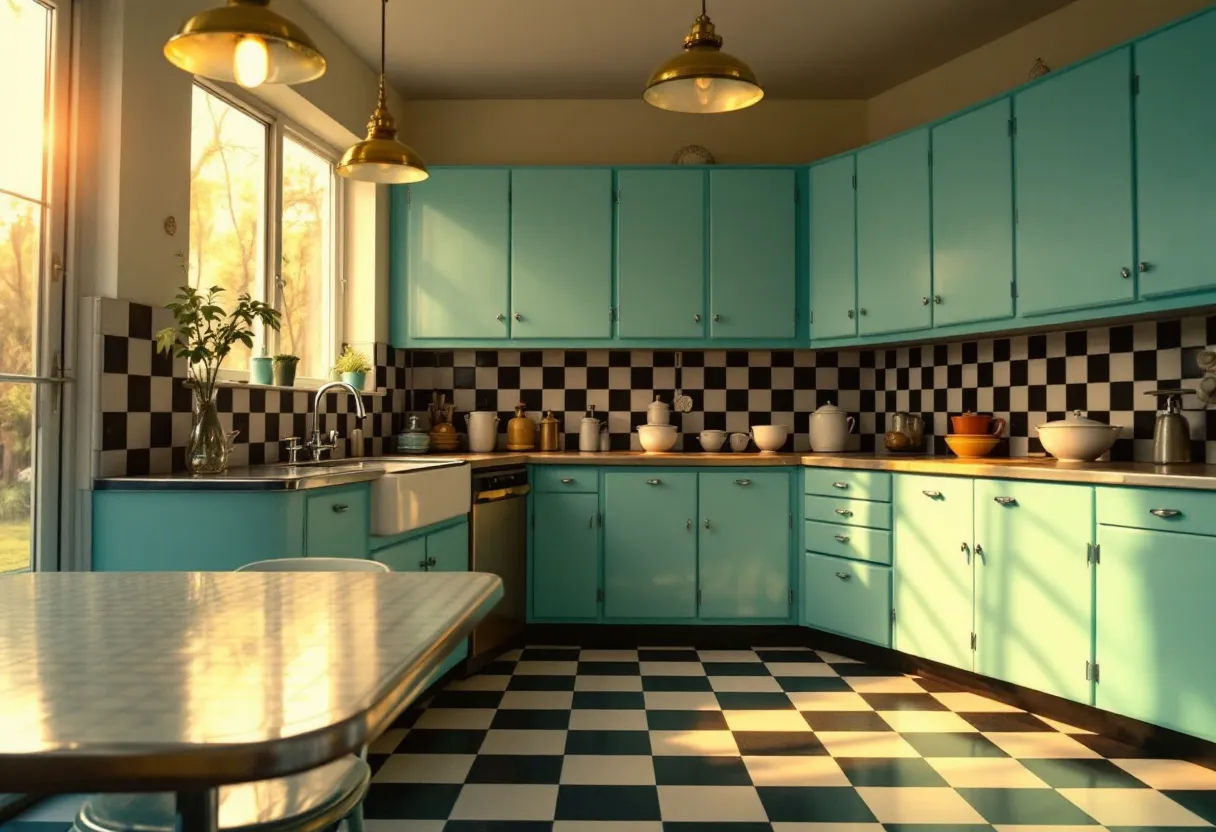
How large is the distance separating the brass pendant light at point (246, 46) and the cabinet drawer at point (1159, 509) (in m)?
2.66

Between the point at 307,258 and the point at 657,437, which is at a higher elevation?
the point at 307,258

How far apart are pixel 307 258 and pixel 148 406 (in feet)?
5.18

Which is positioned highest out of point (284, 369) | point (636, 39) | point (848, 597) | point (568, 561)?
point (636, 39)

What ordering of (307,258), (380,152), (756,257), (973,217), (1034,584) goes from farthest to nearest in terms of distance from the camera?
1. (756,257)
2. (307,258)
3. (973,217)
4. (1034,584)
5. (380,152)

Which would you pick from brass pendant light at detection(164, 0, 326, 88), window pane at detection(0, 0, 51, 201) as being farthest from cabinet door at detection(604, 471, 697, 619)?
brass pendant light at detection(164, 0, 326, 88)

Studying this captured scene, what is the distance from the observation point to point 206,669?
37.2 inches

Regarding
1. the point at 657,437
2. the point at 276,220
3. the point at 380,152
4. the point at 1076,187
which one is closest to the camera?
the point at 380,152

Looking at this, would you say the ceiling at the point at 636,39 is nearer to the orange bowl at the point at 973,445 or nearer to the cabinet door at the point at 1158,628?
the orange bowl at the point at 973,445

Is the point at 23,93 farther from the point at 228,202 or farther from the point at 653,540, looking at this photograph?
the point at 653,540

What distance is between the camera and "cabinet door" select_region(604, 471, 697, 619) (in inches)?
171

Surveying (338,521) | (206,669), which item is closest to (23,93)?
(338,521)

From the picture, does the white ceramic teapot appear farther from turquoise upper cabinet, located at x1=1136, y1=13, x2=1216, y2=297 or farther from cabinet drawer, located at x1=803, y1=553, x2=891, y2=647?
turquoise upper cabinet, located at x1=1136, y1=13, x2=1216, y2=297

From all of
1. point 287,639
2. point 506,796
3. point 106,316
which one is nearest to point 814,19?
point 106,316

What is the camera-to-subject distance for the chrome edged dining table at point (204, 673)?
2.30 feet
